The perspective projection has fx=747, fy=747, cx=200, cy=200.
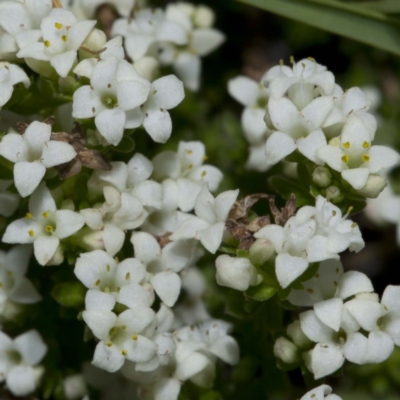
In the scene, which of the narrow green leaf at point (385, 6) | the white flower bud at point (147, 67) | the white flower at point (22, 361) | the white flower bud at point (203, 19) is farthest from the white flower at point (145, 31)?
the white flower at point (22, 361)

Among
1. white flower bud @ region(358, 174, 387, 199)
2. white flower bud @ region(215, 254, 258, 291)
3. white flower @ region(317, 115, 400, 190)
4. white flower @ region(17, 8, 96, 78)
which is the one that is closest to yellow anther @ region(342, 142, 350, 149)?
white flower @ region(317, 115, 400, 190)

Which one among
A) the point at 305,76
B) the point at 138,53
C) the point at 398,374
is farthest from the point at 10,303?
the point at 398,374

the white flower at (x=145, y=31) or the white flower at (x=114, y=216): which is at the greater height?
the white flower at (x=145, y=31)

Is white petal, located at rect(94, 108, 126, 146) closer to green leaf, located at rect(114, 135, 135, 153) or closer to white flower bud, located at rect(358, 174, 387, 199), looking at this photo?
green leaf, located at rect(114, 135, 135, 153)

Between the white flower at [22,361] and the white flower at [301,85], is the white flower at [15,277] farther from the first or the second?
the white flower at [301,85]

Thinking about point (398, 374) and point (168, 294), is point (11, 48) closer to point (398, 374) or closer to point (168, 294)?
point (168, 294)

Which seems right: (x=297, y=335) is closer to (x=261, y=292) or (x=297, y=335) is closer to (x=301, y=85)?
(x=261, y=292)
